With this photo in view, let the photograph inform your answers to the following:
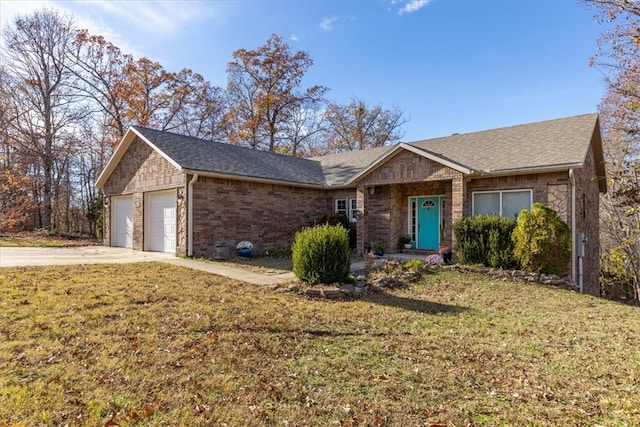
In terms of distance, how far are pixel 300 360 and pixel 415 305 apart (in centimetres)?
358

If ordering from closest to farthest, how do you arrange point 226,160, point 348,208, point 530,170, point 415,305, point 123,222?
point 415,305
point 530,170
point 226,160
point 348,208
point 123,222

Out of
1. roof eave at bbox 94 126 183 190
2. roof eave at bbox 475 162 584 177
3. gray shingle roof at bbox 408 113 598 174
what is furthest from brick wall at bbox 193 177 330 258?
roof eave at bbox 475 162 584 177

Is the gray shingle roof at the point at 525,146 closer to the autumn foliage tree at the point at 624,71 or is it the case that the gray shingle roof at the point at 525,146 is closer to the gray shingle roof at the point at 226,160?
the autumn foliage tree at the point at 624,71

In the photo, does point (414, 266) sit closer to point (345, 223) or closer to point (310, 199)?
point (345, 223)

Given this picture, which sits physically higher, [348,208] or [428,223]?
[348,208]

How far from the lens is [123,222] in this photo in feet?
55.8

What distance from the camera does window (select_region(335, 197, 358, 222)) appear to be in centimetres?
1644

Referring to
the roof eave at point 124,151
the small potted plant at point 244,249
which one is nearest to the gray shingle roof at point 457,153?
the roof eave at point 124,151

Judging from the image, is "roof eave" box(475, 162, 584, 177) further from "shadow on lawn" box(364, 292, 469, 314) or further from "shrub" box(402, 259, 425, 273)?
"shadow on lawn" box(364, 292, 469, 314)

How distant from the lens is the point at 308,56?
29344 millimetres

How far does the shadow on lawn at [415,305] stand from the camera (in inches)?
269

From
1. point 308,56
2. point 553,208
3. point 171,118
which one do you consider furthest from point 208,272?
point 308,56

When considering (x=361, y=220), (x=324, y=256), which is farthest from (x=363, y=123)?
Result: (x=324, y=256)

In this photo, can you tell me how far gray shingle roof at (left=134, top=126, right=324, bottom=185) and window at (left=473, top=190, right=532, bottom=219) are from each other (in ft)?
22.9
